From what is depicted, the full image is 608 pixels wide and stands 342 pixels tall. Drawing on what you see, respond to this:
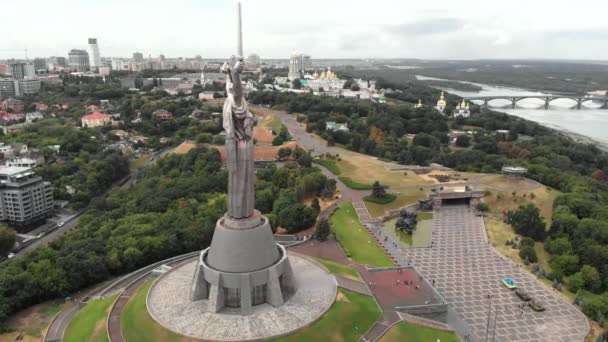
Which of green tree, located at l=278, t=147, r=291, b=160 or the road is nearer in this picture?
the road

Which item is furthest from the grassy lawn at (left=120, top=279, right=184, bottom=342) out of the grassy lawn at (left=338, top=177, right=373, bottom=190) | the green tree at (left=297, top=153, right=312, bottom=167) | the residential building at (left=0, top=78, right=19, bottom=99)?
the residential building at (left=0, top=78, right=19, bottom=99)

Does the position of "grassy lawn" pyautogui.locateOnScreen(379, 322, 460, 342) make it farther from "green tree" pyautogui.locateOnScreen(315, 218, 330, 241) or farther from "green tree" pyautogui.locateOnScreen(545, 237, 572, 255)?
"green tree" pyautogui.locateOnScreen(545, 237, 572, 255)

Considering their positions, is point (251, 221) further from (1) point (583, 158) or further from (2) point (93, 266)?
(1) point (583, 158)

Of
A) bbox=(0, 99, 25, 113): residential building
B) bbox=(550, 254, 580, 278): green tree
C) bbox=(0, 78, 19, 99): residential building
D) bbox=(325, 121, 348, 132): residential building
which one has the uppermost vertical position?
bbox=(0, 78, 19, 99): residential building

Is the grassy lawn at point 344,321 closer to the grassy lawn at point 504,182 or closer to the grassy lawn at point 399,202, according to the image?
the grassy lawn at point 399,202

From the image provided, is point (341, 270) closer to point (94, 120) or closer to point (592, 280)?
point (592, 280)

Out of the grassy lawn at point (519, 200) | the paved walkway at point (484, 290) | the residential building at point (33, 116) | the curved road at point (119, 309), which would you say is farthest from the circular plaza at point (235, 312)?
the residential building at point (33, 116)
